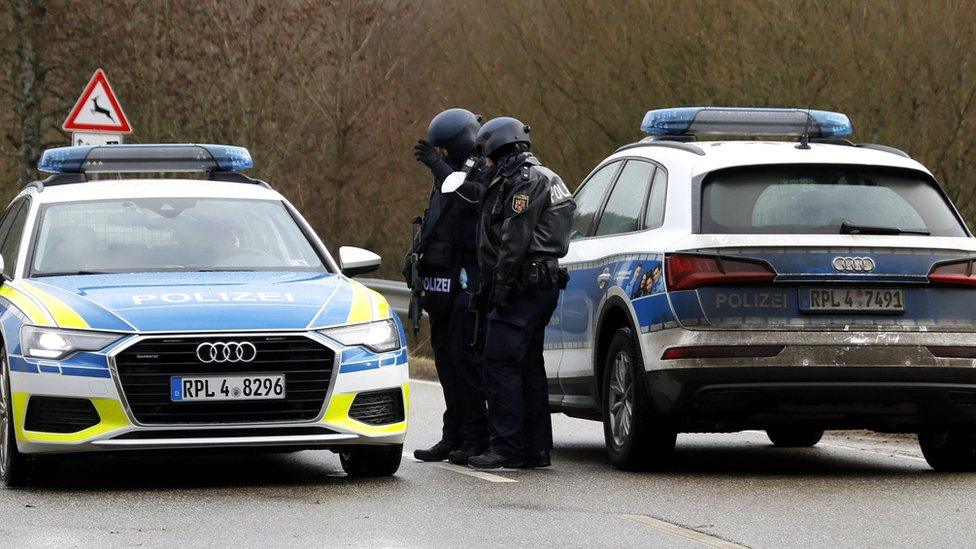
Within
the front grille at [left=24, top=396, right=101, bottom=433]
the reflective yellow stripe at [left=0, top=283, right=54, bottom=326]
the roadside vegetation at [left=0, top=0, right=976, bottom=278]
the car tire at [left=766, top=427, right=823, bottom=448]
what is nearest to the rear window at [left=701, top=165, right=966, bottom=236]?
the car tire at [left=766, top=427, right=823, bottom=448]

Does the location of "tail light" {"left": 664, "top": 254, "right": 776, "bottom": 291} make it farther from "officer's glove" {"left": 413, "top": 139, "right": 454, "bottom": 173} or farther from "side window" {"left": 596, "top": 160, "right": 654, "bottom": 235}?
"officer's glove" {"left": 413, "top": 139, "right": 454, "bottom": 173}

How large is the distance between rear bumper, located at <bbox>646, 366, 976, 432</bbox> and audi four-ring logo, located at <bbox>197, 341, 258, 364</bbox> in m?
2.07

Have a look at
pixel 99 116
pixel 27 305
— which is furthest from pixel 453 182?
pixel 99 116

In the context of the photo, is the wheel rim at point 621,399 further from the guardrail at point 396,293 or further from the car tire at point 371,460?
the guardrail at point 396,293

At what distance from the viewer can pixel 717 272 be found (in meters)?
9.51

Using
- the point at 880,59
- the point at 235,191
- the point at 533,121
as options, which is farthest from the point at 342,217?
the point at 235,191

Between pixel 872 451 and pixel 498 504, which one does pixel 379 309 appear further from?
pixel 872 451

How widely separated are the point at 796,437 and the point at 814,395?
288cm

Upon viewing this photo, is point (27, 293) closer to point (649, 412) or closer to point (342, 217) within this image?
point (649, 412)

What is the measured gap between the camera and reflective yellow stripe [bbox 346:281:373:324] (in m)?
9.48

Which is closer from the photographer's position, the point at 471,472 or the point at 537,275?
the point at 537,275

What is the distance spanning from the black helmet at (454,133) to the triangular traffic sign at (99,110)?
9358mm

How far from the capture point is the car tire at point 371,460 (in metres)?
9.73

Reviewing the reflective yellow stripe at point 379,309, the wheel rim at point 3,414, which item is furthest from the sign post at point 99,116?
the wheel rim at point 3,414
